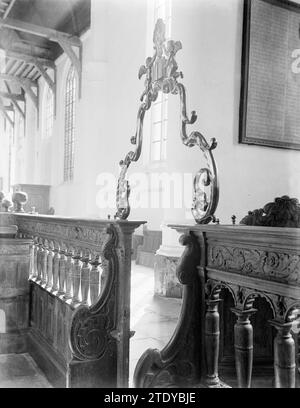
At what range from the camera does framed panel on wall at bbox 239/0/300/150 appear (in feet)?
13.7

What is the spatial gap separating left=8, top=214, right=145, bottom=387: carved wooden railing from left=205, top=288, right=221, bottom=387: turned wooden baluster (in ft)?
2.30

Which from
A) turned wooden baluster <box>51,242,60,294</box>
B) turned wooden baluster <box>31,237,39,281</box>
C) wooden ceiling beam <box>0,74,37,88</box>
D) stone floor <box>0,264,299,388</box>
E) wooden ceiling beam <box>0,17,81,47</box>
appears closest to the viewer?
stone floor <box>0,264,299,388</box>

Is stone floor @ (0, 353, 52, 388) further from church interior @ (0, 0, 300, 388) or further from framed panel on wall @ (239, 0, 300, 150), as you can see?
framed panel on wall @ (239, 0, 300, 150)

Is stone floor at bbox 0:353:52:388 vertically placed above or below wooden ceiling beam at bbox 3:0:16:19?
below

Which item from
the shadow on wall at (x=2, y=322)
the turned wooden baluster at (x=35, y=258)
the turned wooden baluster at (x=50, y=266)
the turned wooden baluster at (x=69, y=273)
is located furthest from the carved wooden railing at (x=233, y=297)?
the shadow on wall at (x=2, y=322)

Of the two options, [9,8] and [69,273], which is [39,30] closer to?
[9,8]

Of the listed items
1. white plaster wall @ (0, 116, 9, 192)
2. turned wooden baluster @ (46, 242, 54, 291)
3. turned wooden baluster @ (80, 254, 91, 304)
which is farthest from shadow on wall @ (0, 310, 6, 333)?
white plaster wall @ (0, 116, 9, 192)

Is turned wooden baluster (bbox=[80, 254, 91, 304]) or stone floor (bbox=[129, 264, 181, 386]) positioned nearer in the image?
turned wooden baluster (bbox=[80, 254, 91, 304])

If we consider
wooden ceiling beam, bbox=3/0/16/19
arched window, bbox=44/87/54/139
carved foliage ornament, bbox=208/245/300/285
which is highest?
wooden ceiling beam, bbox=3/0/16/19

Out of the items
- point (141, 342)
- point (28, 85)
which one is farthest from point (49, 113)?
point (141, 342)

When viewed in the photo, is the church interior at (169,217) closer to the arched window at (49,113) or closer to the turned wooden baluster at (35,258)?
the turned wooden baluster at (35,258)

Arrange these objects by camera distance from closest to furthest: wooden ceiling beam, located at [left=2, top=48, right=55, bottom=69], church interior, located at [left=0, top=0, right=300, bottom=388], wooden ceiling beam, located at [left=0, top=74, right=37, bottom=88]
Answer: church interior, located at [left=0, top=0, right=300, bottom=388], wooden ceiling beam, located at [left=2, top=48, right=55, bottom=69], wooden ceiling beam, located at [left=0, top=74, right=37, bottom=88]

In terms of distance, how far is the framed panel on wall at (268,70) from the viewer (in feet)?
13.7

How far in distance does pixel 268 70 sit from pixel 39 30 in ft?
22.6
